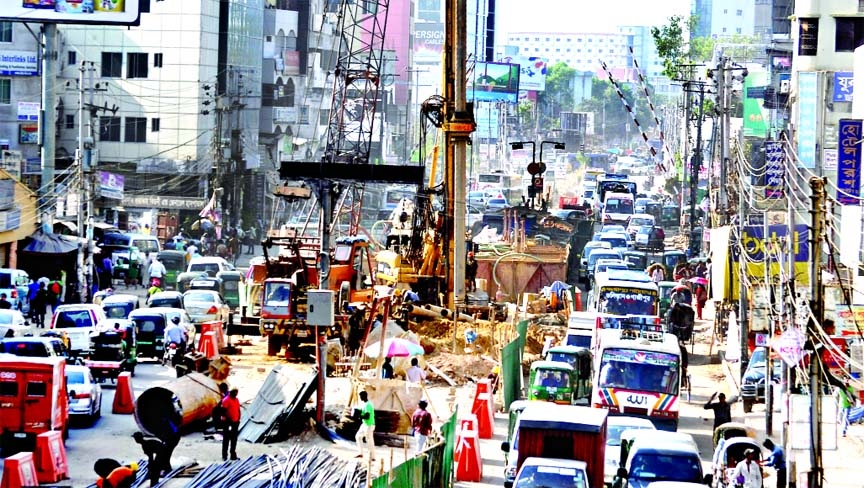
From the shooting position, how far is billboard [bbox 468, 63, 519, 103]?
483ft

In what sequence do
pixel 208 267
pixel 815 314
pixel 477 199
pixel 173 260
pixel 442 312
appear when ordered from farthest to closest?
pixel 477 199
pixel 173 260
pixel 208 267
pixel 442 312
pixel 815 314

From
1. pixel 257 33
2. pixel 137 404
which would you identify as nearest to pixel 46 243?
pixel 137 404

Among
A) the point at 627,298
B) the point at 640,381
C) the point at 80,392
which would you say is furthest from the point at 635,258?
the point at 80,392

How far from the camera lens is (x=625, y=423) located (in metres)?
26.2

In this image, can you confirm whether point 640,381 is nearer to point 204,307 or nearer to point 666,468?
point 666,468

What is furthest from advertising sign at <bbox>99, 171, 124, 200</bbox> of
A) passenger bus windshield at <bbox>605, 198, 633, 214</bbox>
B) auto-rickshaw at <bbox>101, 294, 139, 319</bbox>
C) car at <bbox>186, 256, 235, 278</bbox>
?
passenger bus windshield at <bbox>605, 198, 633, 214</bbox>

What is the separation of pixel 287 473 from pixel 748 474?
20.9 ft

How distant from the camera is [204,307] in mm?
45969

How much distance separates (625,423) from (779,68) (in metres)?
68.6

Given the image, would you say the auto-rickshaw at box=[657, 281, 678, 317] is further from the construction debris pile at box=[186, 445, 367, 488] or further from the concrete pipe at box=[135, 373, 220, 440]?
the construction debris pile at box=[186, 445, 367, 488]

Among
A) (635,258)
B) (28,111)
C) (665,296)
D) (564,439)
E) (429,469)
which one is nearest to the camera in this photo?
(564,439)

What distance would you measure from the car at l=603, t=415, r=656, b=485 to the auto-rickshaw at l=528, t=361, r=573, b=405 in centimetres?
290

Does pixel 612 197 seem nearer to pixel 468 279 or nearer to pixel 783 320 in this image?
pixel 468 279

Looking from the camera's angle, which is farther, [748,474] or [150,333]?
[150,333]
